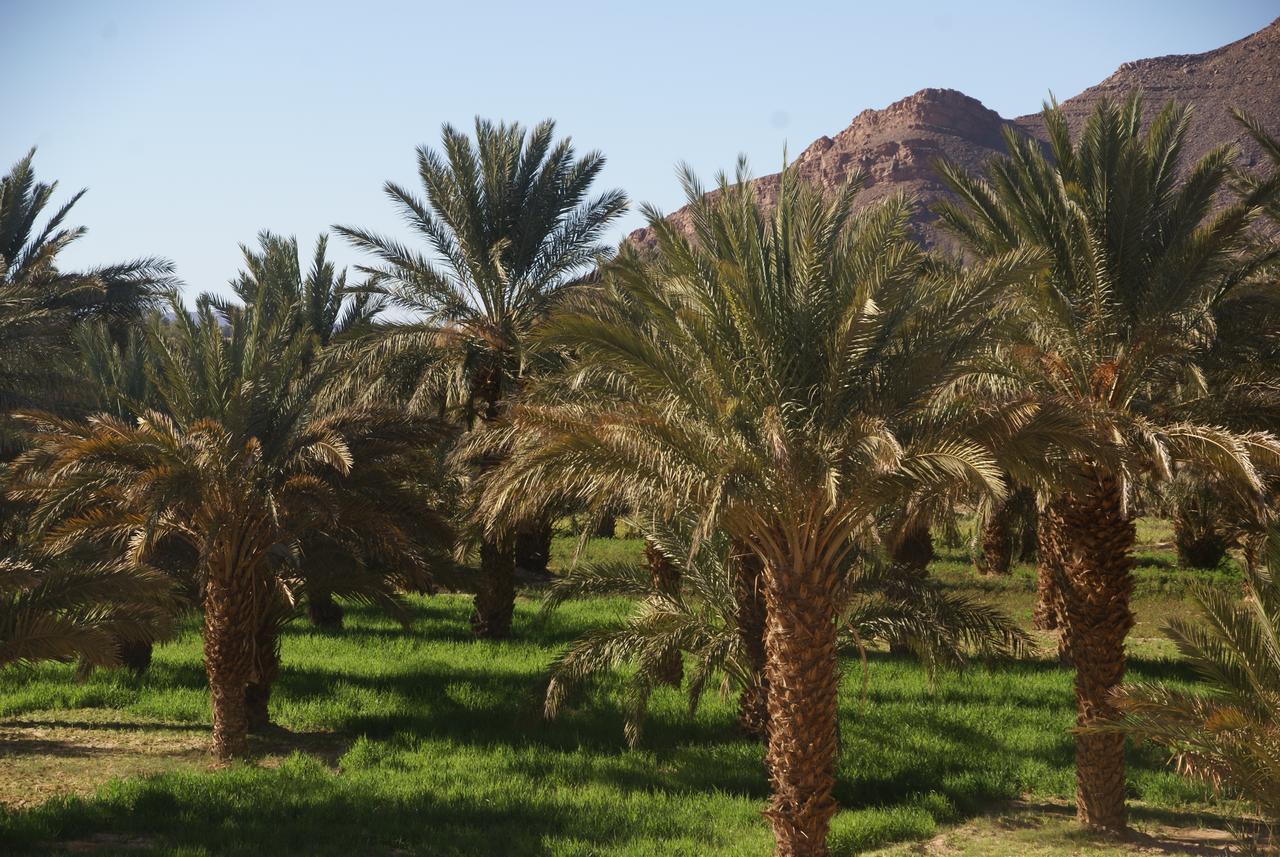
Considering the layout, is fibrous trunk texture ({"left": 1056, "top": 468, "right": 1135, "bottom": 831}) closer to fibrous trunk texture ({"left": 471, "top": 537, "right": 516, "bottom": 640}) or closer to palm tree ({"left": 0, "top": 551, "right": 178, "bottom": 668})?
palm tree ({"left": 0, "top": 551, "right": 178, "bottom": 668})

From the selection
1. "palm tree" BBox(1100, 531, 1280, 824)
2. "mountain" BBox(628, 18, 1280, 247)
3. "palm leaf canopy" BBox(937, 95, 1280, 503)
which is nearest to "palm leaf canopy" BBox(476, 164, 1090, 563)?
"palm leaf canopy" BBox(937, 95, 1280, 503)

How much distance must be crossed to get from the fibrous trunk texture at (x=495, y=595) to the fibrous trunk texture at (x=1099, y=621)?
10.5m

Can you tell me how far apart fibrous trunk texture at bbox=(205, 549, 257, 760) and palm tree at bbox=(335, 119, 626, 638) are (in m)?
5.41

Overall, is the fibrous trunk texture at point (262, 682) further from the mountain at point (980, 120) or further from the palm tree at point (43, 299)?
the mountain at point (980, 120)

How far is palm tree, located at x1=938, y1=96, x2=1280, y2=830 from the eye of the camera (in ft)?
35.7

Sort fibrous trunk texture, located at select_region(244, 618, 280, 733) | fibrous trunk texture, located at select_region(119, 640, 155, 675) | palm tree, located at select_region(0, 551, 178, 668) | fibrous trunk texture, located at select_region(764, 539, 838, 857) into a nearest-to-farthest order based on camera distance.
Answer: fibrous trunk texture, located at select_region(764, 539, 838, 857), palm tree, located at select_region(0, 551, 178, 668), fibrous trunk texture, located at select_region(244, 618, 280, 733), fibrous trunk texture, located at select_region(119, 640, 155, 675)

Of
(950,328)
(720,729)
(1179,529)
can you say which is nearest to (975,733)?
(720,729)

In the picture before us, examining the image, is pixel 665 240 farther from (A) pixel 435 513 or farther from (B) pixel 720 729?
(B) pixel 720 729

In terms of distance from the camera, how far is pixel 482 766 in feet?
40.9

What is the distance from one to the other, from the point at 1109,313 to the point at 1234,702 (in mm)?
4329

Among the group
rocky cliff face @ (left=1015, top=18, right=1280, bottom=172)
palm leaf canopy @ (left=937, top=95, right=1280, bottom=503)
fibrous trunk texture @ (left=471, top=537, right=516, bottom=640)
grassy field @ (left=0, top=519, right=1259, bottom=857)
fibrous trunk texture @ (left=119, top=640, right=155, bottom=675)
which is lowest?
grassy field @ (left=0, top=519, right=1259, bottom=857)

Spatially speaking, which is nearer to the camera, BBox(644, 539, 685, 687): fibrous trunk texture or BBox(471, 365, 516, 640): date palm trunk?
BBox(644, 539, 685, 687): fibrous trunk texture

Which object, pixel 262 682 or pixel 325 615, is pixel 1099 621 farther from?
pixel 325 615

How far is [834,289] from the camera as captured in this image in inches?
375
